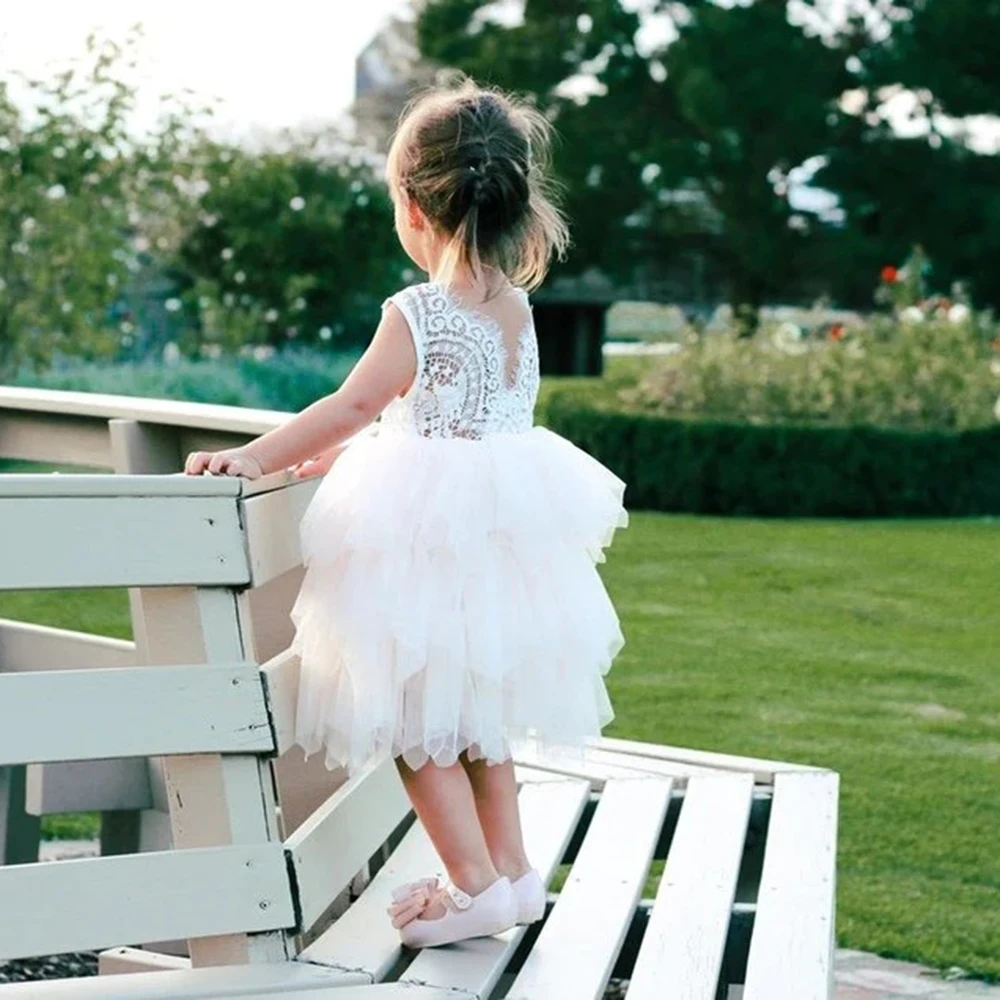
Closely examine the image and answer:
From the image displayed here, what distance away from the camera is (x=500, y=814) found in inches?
118

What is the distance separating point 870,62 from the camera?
35.7 metres

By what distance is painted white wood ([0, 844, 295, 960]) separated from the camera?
243 cm

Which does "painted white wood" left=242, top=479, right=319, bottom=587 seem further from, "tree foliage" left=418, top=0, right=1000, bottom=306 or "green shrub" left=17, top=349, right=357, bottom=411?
"tree foliage" left=418, top=0, right=1000, bottom=306

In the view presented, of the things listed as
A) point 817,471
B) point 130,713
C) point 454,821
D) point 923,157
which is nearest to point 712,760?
point 454,821

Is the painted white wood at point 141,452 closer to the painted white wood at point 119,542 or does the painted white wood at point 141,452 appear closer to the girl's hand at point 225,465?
the girl's hand at point 225,465

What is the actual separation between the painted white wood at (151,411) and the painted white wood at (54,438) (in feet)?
0.12

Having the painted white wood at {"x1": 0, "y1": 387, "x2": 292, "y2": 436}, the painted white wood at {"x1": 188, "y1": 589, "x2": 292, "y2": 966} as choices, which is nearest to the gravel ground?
the painted white wood at {"x1": 0, "y1": 387, "x2": 292, "y2": 436}

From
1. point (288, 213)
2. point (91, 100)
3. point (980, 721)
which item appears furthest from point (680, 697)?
point (288, 213)

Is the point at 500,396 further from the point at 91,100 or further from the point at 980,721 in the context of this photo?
the point at 91,100

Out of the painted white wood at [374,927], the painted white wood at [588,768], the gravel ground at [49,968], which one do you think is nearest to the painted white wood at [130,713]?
the painted white wood at [374,927]

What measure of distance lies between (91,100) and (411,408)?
12904 mm

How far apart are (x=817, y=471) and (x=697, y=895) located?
11052 millimetres

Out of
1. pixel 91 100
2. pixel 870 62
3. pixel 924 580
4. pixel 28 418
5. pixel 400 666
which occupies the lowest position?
pixel 924 580

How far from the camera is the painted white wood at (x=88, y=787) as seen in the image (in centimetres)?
402
